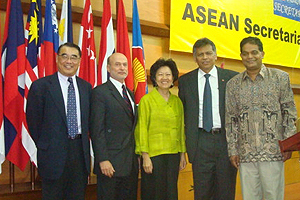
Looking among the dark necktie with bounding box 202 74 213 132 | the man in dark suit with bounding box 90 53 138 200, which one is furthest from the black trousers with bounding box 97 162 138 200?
the dark necktie with bounding box 202 74 213 132

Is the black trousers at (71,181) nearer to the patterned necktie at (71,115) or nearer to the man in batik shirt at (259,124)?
the patterned necktie at (71,115)

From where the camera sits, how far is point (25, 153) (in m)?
2.68

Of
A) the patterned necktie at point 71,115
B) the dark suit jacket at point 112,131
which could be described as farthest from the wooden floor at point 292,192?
the patterned necktie at point 71,115

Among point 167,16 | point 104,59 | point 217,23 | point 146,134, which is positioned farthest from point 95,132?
point 217,23


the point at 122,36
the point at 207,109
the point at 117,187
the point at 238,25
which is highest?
the point at 238,25

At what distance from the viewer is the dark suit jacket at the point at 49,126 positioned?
2.06 m

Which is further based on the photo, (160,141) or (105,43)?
(105,43)

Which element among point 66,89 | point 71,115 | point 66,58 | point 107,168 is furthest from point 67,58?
point 107,168

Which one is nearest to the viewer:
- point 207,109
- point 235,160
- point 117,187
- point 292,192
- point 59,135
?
point 59,135

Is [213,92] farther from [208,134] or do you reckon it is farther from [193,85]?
[208,134]

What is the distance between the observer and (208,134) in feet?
7.89

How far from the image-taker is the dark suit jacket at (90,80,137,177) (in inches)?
85.9

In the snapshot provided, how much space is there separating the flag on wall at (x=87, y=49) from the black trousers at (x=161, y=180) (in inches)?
43.5

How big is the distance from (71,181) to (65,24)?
1.52 metres
